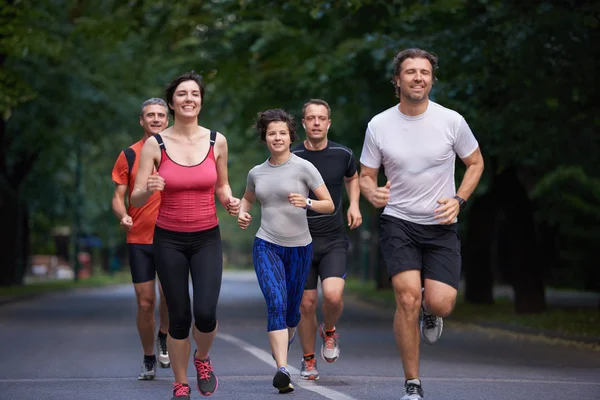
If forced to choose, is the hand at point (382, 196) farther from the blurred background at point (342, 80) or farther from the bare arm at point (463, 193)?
the blurred background at point (342, 80)

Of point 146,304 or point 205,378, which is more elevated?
point 146,304

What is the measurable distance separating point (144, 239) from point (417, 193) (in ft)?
10.2

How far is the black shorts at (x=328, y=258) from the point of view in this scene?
10656mm

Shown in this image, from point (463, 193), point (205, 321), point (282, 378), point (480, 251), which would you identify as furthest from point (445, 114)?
point (480, 251)

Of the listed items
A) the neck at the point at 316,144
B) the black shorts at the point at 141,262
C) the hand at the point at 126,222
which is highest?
the neck at the point at 316,144

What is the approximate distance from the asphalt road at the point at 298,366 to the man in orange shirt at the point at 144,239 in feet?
1.19

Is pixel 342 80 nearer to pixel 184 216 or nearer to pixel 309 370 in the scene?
pixel 309 370

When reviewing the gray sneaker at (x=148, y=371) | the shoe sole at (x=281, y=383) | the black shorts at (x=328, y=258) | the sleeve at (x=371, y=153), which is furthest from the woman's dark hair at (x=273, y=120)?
the gray sneaker at (x=148, y=371)

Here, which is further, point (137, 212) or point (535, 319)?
point (535, 319)

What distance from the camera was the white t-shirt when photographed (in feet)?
27.2

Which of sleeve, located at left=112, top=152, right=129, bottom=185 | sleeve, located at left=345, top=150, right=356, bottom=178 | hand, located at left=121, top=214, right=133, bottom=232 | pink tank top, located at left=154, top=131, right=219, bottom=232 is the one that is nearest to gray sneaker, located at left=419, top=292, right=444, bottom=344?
pink tank top, located at left=154, top=131, right=219, bottom=232

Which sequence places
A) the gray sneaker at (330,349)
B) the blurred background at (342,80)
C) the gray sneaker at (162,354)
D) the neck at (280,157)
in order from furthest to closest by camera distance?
the blurred background at (342,80) < the gray sneaker at (162,354) < the gray sneaker at (330,349) < the neck at (280,157)

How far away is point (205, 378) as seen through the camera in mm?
8305

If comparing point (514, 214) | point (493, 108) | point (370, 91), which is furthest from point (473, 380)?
point (514, 214)
